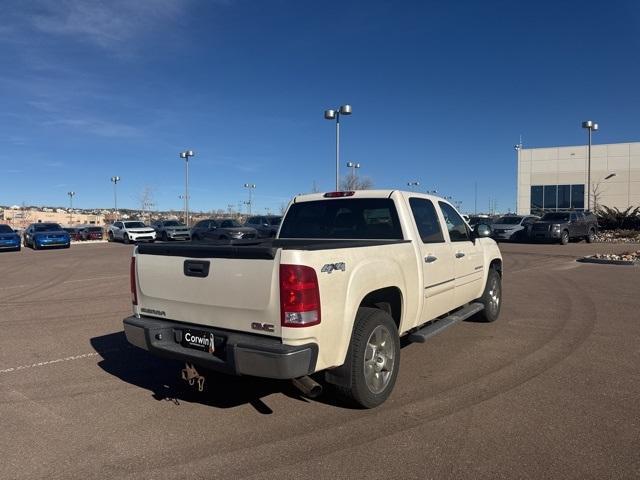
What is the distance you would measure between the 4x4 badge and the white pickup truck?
14 mm

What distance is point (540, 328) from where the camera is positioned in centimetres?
744

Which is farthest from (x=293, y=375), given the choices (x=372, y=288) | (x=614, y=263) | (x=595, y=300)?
(x=614, y=263)

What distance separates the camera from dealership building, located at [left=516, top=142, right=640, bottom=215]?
49541 millimetres

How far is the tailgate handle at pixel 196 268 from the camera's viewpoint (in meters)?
4.23

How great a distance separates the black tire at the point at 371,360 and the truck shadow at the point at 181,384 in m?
0.66

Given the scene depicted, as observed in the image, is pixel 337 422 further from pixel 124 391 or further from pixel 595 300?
pixel 595 300

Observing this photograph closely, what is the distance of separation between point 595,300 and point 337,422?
755 centimetres

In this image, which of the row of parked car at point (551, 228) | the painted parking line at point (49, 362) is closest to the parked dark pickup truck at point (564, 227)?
the row of parked car at point (551, 228)

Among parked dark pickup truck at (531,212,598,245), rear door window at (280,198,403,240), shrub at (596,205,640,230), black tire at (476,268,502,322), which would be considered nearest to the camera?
rear door window at (280,198,403,240)

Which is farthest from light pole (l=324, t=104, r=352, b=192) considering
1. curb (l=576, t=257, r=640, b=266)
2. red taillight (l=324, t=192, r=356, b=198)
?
red taillight (l=324, t=192, r=356, b=198)

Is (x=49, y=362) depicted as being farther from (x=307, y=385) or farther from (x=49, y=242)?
(x=49, y=242)

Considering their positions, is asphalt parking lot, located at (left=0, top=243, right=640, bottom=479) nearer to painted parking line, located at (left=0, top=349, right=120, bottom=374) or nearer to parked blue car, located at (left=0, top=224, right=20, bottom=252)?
painted parking line, located at (left=0, top=349, right=120, bottom=374)

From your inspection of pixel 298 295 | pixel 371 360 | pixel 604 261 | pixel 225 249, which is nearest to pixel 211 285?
pixel 225 249

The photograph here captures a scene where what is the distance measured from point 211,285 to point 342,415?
155cm
